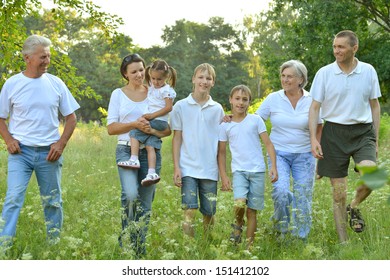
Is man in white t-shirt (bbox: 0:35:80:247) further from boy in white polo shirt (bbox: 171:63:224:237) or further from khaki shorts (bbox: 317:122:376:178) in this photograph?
khaki shorts (bbox: 317:122:376:178)

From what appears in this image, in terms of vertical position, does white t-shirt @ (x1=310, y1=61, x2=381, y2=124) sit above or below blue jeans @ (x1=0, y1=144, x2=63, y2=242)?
above


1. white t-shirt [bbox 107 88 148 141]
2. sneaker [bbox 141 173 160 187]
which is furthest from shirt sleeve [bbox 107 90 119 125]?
sneaker [bbox 141 173 160 187]

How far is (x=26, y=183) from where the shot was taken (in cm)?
592

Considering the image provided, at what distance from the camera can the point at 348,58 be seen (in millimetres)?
6355

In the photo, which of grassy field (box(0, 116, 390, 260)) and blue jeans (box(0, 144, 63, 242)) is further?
blue jeans (box(0, 144, 63, 242))

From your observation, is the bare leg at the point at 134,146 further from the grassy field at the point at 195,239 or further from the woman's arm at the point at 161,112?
the grassy field at the point at 195,239

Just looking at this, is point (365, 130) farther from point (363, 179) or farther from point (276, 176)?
point (363, 179)

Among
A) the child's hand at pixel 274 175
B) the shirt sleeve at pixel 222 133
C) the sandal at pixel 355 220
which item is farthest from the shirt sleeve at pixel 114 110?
the sandal at pixel 355 220

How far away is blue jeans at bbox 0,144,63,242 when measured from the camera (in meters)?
5.78

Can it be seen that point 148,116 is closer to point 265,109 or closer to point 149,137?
point 149,137

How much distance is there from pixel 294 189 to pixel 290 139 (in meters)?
0.54

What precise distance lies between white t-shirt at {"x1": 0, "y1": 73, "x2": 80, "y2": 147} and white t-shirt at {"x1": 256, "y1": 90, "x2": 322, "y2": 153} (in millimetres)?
2053

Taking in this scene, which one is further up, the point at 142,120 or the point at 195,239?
the point at 142,120

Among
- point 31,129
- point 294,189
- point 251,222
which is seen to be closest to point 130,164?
point 31,129
